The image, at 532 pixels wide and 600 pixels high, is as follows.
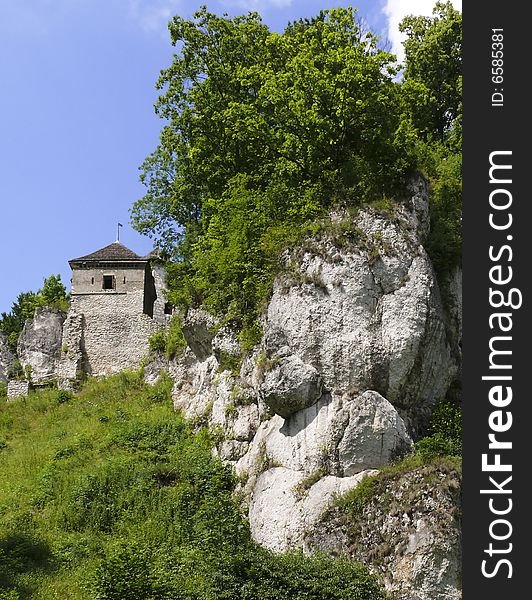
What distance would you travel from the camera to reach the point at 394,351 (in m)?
18.2

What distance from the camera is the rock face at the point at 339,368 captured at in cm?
1708

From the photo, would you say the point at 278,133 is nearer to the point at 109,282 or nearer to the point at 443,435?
the point at 443,435

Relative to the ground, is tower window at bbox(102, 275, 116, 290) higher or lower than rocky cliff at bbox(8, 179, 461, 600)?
higher

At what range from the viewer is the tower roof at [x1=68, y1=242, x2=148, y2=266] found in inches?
1346

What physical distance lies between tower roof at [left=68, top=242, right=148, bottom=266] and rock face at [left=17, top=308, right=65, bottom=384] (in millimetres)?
3169

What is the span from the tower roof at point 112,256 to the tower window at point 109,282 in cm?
77

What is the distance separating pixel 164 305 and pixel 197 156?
26.2 feet

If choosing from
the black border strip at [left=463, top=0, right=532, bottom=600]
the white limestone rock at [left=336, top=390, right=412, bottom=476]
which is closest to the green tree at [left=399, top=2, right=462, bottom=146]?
the white limestone rock at [left=336, top=390, right=412, bottom=476]

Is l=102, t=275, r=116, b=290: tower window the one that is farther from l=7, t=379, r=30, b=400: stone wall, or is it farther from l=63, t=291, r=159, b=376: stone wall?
l=7, t=379, r=30, b=400: stone wall

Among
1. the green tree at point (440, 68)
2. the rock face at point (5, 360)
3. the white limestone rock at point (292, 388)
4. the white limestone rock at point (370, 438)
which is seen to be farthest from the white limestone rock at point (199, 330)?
the rock face at point (5, 360)

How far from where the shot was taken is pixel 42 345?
113 feet

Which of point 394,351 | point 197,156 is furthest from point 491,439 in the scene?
point 197,156

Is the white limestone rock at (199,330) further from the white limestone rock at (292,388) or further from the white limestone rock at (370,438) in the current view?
the white limestone rock at (370,438)

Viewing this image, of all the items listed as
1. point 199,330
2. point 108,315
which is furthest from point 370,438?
point 108,315
